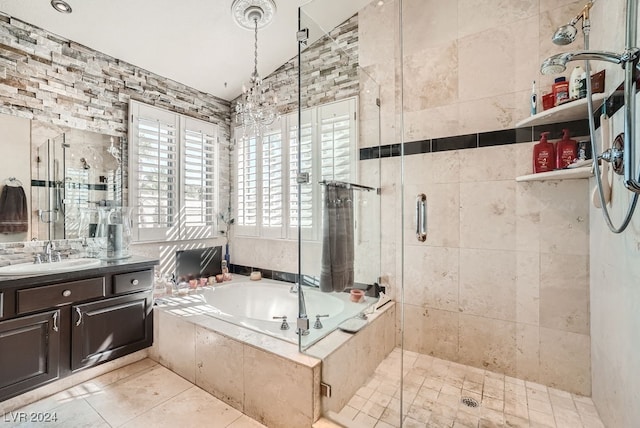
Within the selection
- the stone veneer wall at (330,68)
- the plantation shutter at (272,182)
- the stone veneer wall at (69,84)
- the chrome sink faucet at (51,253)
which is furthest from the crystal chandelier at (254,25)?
the chrome sink faucet at (51,253)

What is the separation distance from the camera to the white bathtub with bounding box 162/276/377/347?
1.89 m

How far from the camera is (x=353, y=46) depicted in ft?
8.64

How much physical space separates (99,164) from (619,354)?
12.2 ft

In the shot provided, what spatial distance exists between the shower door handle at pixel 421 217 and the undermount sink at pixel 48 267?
248 centimetres

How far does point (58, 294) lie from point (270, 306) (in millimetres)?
1660

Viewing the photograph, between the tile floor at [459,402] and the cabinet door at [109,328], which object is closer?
the tile floor at [459,402]

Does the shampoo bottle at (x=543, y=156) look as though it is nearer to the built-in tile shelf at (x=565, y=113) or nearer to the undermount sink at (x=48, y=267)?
the built-in tile shelf at (x=565, y=113)

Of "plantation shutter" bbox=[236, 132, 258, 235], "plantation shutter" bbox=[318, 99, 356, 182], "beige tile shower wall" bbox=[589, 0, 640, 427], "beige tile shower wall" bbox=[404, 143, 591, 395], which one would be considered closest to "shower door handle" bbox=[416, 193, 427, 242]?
"beige tile shower wall" bbox=[404, 143, 591, 395]

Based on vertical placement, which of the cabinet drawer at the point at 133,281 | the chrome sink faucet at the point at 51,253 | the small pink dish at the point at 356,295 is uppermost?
the chrome sink faucet at the point at 51,253

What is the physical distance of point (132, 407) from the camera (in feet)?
5.85

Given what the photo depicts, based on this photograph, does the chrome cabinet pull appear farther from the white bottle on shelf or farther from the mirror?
the white bottle on shelf

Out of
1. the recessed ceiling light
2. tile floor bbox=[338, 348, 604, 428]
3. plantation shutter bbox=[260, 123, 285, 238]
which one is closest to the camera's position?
tile floor bbox=[338, 348, 604, 428]

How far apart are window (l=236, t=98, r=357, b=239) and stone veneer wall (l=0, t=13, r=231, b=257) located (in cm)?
100

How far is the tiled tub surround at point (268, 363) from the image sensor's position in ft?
5.05
